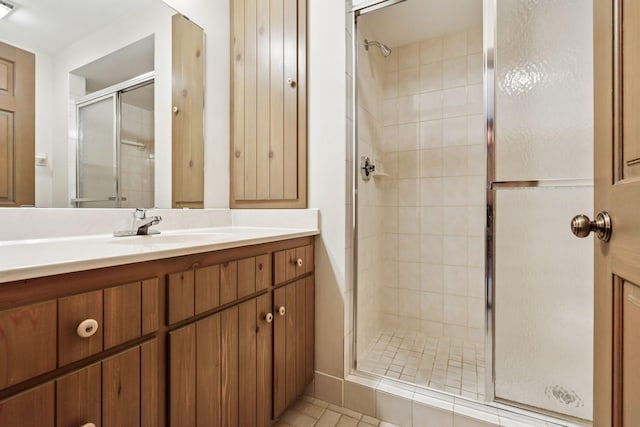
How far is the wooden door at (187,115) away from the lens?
1.53 metres

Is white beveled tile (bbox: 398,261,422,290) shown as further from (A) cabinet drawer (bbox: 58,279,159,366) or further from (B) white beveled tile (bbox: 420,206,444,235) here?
(A) cabinet drawer (bbox: 58,279,159,366)

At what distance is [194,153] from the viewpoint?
1.63m

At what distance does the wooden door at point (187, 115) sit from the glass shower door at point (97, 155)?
0.90ft

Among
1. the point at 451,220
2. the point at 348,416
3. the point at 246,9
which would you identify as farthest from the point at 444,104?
the point at 348,416

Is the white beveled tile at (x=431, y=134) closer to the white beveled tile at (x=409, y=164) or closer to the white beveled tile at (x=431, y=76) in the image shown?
the white beveled tile at (x=409, y=164)

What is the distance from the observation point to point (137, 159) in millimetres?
1381

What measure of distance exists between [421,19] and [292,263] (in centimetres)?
193

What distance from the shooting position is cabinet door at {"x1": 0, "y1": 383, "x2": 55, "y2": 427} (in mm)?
535

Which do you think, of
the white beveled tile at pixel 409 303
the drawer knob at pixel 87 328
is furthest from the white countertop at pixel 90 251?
the white beveled tile at pixel 409 303

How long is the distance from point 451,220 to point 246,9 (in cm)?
197

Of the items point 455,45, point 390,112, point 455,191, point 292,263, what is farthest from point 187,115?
point 455,45

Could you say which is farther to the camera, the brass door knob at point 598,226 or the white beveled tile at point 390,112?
the white beveled tile at point 390,112

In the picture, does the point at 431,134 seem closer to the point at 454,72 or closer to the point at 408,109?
the point at 408,109

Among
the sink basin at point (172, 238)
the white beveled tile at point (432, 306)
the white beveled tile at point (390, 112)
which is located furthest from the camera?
the white beveled tile at point (390, 112)
